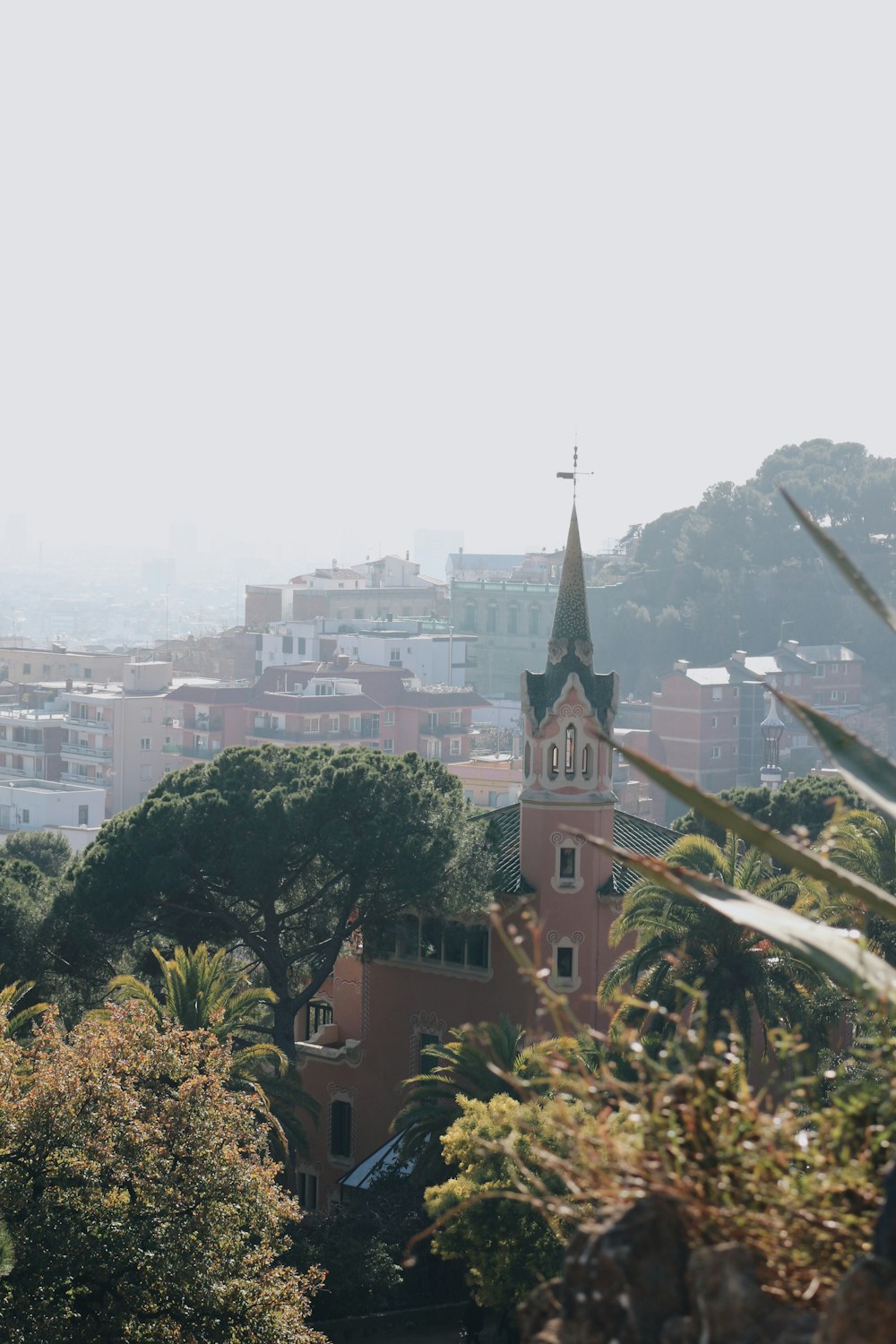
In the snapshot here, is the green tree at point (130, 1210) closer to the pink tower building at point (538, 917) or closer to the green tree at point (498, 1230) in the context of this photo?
the green tree at point (498, 1230)

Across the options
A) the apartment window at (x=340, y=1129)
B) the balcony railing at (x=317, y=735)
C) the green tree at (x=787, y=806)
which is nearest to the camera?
the apartment window at (x=340, y=1129)

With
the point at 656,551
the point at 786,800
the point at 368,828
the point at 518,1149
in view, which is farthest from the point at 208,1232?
the point at 656,551

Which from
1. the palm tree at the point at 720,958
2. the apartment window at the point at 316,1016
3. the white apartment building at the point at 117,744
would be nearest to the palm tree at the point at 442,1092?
the palm tree at the point at 720,958

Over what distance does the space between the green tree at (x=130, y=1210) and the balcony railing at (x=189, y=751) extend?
81704 millimetres

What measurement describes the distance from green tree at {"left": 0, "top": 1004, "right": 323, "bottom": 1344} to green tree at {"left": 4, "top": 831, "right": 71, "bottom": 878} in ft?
102

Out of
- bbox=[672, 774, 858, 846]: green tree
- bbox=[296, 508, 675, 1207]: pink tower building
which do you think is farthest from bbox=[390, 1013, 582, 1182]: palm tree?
bbox=[672, 774, 858, 846]: green tree

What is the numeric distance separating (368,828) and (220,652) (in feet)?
356

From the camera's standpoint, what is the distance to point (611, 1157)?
15.3 ft

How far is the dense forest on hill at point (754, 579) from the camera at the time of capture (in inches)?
4806

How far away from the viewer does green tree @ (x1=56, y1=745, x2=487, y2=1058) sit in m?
30.1

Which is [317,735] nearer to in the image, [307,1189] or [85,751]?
[85,751]

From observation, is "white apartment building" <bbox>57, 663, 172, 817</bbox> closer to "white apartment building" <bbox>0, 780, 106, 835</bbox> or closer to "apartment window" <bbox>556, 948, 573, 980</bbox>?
"white apartment building" <bbox>0, 780, 106, 835</bbox>

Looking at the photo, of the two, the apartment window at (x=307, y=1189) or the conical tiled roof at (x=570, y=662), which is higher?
the conical tiled roof at (x=570, y=662)

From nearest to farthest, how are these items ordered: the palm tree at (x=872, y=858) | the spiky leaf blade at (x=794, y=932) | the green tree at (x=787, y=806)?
the spiky leaf blade at (x=794, y=932), the palm tree at (x=872, y=858), the green tree at (x=787, y=806)
